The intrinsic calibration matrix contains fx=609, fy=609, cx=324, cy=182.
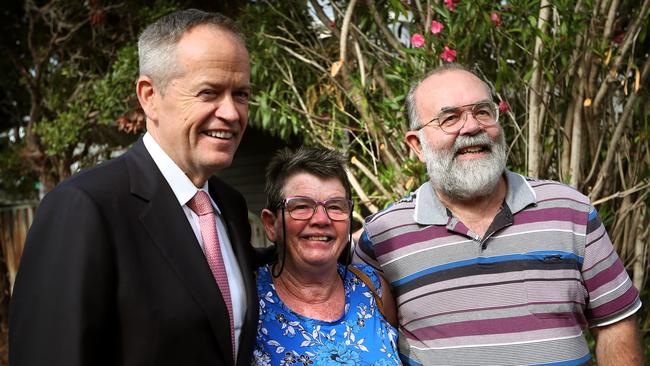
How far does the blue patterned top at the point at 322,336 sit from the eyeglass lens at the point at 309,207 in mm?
283

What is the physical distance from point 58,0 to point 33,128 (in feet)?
5.14

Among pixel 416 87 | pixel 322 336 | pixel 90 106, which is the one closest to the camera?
pixel 322 336

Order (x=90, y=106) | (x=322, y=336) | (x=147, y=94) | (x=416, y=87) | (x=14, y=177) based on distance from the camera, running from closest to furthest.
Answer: (x=147, y=94), (x=322, y=336), (x=416, y=87), (x=90, y=106), (x=14, y=177)

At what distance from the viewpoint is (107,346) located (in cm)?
161

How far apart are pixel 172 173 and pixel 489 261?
130 cm

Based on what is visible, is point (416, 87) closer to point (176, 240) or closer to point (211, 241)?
point (211, 241)

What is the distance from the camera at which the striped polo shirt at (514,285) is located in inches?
92.5

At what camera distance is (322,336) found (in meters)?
2.33

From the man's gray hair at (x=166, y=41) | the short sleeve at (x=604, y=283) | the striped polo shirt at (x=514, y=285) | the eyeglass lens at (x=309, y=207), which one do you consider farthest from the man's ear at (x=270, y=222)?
the short sleeve at (x=604, y=283)

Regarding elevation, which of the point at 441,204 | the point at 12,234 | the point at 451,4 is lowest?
the point at 12,234

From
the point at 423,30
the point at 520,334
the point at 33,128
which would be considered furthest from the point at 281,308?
the point at 33,128

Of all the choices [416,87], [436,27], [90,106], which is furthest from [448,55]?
[90,106]

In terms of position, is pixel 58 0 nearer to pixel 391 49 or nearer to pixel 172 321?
pixel 391 49

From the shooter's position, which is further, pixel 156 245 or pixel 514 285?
pixel 514 285
